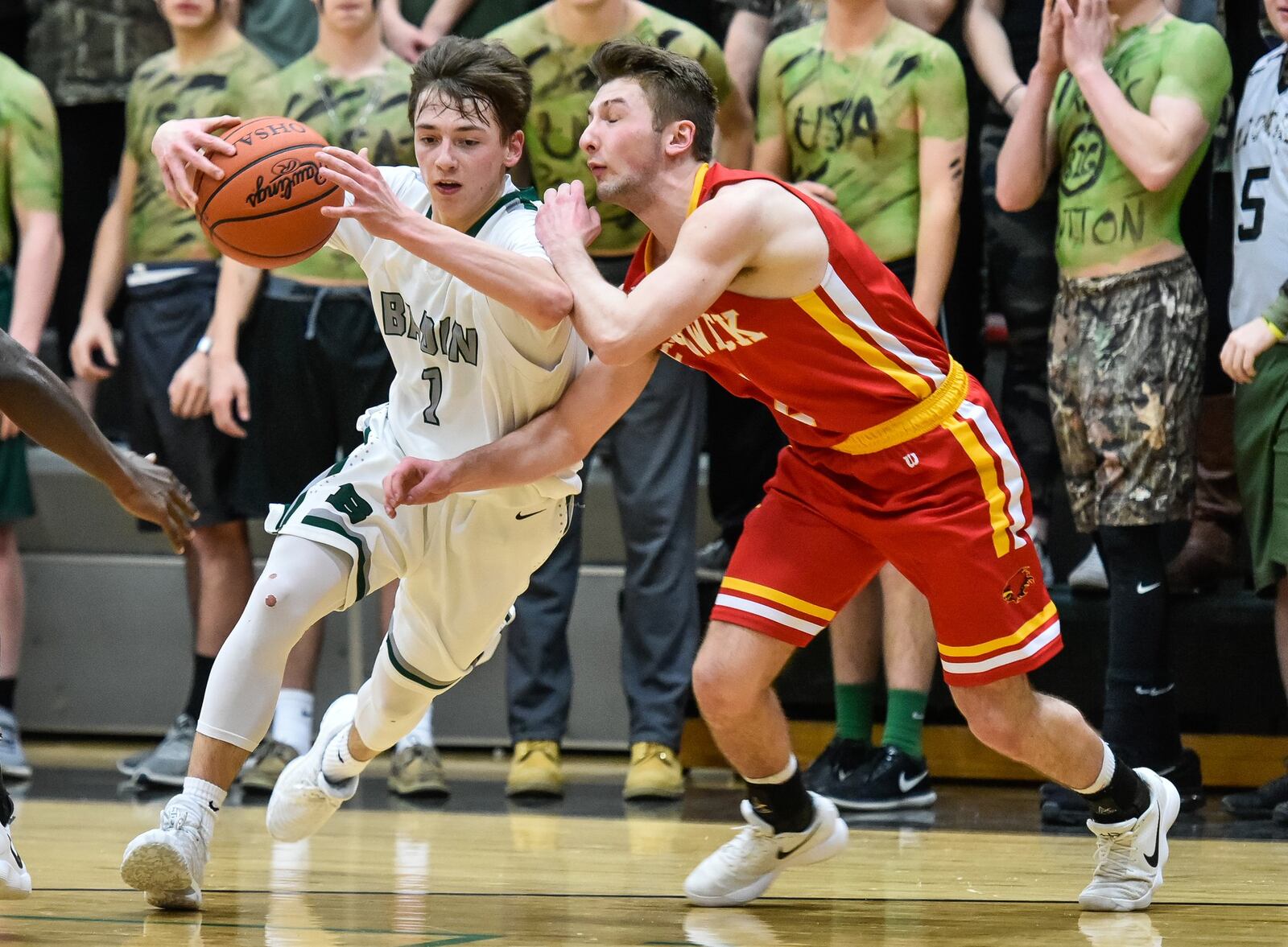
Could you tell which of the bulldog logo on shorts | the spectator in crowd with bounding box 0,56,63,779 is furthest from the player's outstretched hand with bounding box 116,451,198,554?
the spectator in crowd with bounding box 0,56,63,779

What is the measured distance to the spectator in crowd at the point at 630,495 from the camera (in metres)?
5.41

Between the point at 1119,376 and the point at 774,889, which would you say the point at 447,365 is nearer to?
the point at 774,889

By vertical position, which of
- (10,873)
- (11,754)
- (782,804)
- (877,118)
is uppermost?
(877,118)

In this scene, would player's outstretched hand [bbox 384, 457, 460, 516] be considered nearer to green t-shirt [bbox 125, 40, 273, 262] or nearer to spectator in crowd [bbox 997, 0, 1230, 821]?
spectator in crowd [bbox 997, 0, 1230, 821]

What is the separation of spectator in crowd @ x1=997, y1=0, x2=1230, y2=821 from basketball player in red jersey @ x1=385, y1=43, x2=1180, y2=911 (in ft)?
4.02

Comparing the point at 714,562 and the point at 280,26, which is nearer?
the point at 714,562

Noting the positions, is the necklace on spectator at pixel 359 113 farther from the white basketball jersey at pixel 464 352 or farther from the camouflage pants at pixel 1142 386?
the camouflage pants at pixel 1142 386

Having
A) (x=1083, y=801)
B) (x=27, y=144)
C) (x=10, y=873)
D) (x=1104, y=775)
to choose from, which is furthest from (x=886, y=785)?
(x=27, y=144)

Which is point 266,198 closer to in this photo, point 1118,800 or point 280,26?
point 1118,800

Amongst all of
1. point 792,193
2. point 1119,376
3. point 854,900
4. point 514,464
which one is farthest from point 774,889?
point 1119,376

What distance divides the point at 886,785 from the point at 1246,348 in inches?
63.9

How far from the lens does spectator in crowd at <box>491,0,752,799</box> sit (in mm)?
5406

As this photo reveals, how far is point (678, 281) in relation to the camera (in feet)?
11.1

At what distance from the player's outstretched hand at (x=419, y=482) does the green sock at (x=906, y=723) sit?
6.96ft
